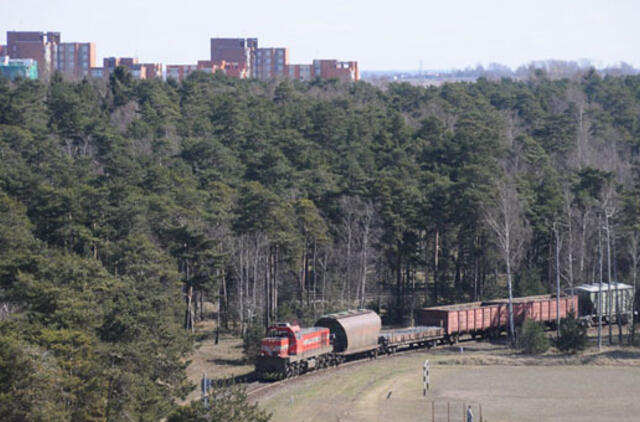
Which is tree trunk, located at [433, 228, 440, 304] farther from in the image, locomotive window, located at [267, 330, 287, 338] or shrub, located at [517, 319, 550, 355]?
locomotive window, located at [267, 330, 287, 338]

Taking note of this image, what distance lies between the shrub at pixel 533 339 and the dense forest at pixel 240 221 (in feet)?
13.6

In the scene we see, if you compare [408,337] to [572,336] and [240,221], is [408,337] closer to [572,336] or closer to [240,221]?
[572,336]

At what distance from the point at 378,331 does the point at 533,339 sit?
8.88 metres

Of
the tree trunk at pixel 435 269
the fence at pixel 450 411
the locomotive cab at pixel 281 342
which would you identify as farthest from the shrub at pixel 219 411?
the tree trunk at pixel 435 269

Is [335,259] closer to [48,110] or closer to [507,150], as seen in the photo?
[507,150]

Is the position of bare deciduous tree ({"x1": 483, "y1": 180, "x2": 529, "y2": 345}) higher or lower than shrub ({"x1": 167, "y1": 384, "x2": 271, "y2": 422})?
higher

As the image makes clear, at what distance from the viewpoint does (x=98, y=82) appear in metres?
132

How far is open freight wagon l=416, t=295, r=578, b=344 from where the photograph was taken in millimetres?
52062

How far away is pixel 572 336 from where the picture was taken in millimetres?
49000

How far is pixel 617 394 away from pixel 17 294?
26353 millimetres

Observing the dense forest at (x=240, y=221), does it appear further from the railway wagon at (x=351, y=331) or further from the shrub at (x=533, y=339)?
the railway wagon at (x=351, y=331)

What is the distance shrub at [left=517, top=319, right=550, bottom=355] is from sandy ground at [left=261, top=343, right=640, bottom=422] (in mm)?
694

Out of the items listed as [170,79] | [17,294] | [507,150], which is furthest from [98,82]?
[17,294]

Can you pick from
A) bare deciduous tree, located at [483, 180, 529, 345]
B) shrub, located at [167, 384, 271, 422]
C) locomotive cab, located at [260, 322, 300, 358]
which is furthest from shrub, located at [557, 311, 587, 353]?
shrub, located at [167, 384, 271, 422]
